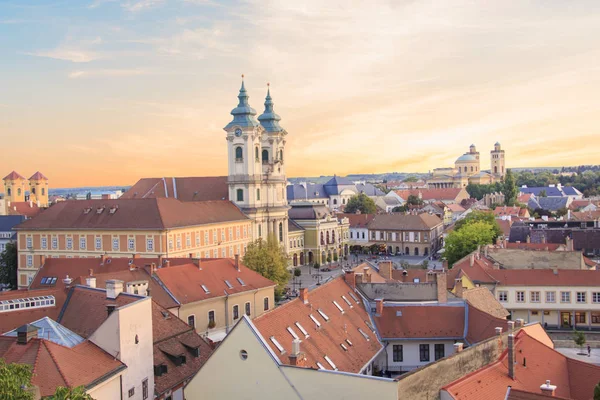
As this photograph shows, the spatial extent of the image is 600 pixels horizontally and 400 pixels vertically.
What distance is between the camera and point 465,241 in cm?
6444

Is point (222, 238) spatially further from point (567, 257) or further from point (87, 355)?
point (87, 355)

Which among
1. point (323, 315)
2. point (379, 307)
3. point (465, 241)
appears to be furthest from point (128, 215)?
point (323, 315)

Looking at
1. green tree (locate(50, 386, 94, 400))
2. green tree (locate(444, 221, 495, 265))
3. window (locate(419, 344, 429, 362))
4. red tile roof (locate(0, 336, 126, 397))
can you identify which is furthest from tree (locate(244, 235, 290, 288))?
green tree (locate(50, 386, 94, 400))

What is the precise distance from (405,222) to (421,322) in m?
66.8

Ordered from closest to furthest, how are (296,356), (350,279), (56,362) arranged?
(56,362) → (296,356) → (350,279)

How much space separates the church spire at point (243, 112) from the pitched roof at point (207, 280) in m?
35.5

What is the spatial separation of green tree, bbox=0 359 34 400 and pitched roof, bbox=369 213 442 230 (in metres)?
84.6

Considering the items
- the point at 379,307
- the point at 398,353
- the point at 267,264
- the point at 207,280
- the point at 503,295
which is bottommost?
the point at 398,353

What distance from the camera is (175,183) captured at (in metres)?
83.8

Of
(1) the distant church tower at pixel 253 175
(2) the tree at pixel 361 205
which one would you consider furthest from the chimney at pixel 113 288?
(2) the tree at pixel 361 205

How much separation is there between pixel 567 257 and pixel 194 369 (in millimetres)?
34525

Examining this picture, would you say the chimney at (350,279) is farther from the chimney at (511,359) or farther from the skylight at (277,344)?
the chimney at (511,359)

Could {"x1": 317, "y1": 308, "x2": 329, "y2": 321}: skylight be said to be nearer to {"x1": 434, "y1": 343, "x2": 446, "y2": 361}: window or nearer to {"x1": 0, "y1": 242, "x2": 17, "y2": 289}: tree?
{"x1": 434, "y1": 343, "x2": 446, "y2": 361}: window

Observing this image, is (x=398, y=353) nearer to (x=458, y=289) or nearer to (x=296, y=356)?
(x=458, y=289)
